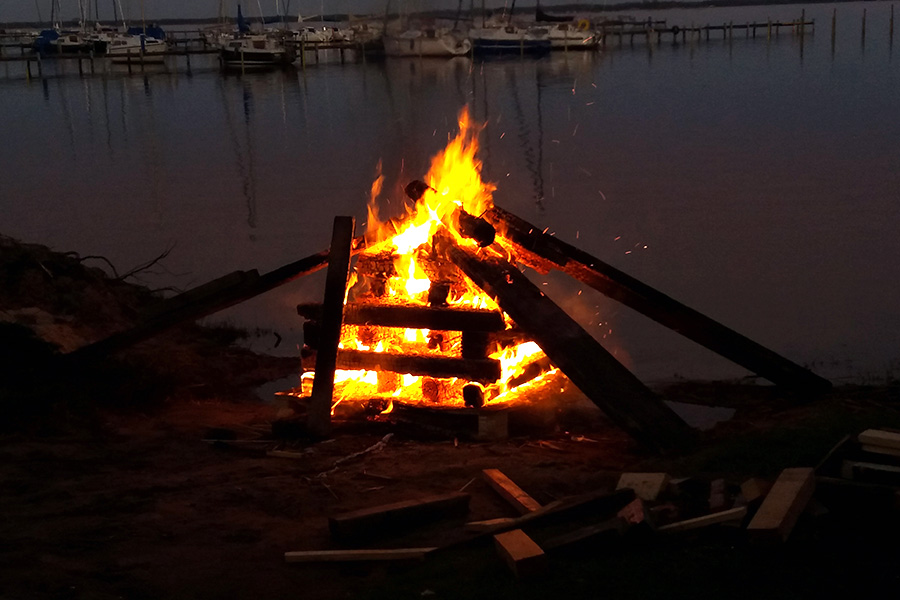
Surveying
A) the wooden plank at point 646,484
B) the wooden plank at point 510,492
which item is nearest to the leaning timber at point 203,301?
the wooden plank at point 510,492

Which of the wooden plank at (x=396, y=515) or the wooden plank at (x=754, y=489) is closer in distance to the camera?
the wooden plank at (x=754, y=489)

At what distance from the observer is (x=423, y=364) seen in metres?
8.23

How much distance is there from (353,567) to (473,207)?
14.4 feet

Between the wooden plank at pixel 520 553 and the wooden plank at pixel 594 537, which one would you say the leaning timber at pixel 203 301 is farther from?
the wooden plank at pixel 594 537

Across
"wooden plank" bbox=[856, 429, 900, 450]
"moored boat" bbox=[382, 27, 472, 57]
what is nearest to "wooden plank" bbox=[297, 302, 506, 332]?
"wooden plank" bbox=[856, 429, 900, 450]

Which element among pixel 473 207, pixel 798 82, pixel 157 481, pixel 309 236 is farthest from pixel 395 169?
pixel 798 82

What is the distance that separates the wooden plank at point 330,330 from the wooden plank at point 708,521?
10.7ft

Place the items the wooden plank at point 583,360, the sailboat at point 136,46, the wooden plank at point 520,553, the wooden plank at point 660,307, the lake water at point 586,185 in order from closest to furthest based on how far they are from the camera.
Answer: the wooden plank at point 520,553, the wooden plank at point 583,360, the wooden plank at point 660,307, the lake water at point 586,185, the sailboat at point 136,46

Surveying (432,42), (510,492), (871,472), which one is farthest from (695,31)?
(871,472)

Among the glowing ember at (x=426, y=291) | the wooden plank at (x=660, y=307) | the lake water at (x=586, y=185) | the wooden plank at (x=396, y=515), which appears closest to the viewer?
the wooden plank at (x=396, y=515)

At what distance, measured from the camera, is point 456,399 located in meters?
8.43

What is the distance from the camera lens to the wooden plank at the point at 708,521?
16.5ft

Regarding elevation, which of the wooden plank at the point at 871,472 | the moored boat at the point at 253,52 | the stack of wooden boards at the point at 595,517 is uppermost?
the moored boat at the point at 253,52

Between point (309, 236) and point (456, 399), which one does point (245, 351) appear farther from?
point (309, 236)
